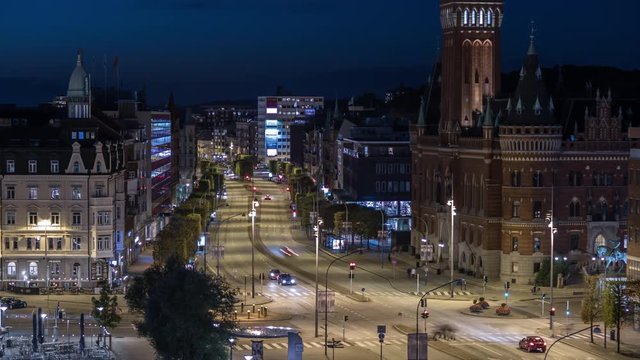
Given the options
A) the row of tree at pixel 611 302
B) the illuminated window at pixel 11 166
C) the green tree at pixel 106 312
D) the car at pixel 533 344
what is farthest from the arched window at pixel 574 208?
the green tree at pixel 106 312

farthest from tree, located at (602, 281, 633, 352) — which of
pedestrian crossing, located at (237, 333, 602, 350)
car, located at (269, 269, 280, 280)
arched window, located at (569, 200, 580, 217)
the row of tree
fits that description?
car, located at (269, 269, 280, 280)

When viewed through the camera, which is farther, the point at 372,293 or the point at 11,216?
the point at 372,293

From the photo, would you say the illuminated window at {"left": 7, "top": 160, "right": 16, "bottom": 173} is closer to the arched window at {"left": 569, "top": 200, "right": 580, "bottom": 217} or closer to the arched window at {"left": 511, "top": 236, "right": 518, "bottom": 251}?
the arched window at {"left": 511, "top": 236, "right": 518, "bottom": 251}

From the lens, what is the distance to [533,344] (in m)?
115

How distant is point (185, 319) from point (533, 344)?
3070 cm

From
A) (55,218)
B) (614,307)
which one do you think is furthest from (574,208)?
(55,218)

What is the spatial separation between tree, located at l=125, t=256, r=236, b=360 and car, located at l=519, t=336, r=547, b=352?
26.3m

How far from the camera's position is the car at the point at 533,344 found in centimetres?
11514

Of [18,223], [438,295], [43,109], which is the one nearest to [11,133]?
[18,223]

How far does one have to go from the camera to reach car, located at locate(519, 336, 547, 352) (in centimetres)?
11514

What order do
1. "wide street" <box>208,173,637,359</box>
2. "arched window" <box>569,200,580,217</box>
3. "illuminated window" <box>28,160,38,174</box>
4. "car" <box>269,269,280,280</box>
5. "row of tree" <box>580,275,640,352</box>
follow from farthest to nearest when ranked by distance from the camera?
"arched window" <box>569,200,580,217</box>
"car" <box>269,269,280,280</box>
"illuminated window" <box>28,160,38,174</box>
"row of tree" <box>580,275,640,352</box>
"wide street" <box>208,173,637,359</box>

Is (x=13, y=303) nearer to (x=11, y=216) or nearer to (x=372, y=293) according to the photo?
(x=11, y=216)

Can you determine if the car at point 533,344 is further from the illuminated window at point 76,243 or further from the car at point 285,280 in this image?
the illuminated window at point 76,243

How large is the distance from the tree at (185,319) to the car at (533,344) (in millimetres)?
26290
